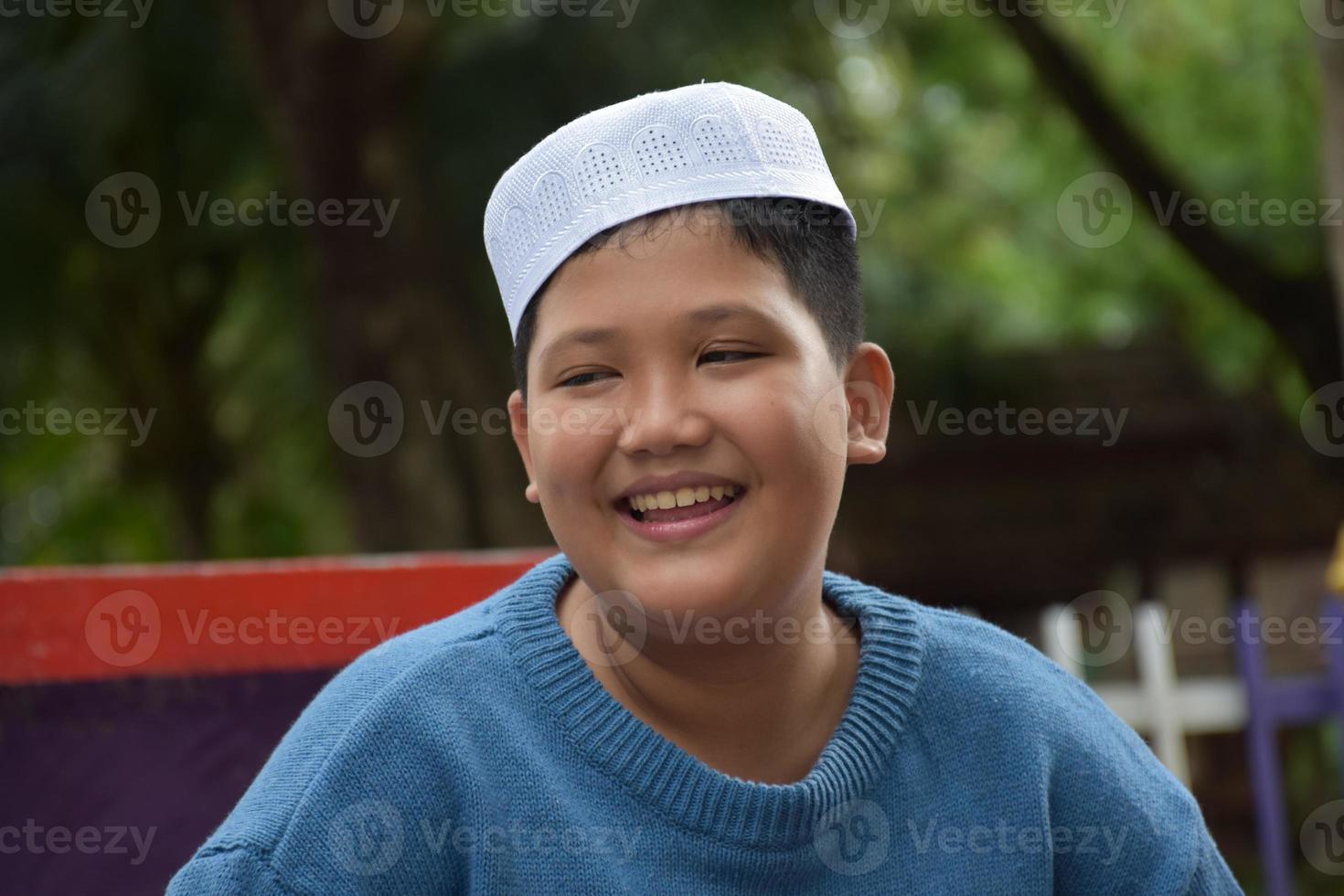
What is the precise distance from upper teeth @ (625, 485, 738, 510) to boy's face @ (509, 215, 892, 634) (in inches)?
0.9

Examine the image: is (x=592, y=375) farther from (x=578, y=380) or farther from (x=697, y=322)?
(x=697, y=322)

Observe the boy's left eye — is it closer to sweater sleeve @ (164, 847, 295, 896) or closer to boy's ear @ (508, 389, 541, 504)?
boy's ear @ (508, 389, 541, 504)

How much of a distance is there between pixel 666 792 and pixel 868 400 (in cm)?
60

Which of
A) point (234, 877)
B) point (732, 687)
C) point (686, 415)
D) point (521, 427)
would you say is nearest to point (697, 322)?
point (686, 415)

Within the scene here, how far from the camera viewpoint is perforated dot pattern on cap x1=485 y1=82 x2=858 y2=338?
1841 mm

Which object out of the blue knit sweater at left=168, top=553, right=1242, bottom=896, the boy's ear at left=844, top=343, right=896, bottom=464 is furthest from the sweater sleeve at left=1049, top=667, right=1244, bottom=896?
the boy's ear at left=844, top=343, right=896, bottom=464

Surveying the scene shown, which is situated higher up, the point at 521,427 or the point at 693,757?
the point at 521,427

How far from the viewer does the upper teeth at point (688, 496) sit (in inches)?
70.8

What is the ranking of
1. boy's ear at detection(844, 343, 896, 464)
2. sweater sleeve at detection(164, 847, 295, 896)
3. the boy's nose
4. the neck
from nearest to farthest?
sweater sleeve at detection(164, 847, 295, 896), the boy's nose, the neck, boy's ear at detection(844, 343, 896, 464)

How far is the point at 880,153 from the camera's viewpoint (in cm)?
1231

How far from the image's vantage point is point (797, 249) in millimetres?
1897

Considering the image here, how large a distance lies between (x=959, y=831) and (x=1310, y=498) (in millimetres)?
8546

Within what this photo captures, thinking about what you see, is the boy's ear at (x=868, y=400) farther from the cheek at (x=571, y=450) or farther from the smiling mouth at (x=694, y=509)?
the cheek at (x=571, y=450)

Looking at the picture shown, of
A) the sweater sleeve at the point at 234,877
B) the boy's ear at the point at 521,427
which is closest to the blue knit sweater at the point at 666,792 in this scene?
the sweater sleeve at the point at 234,877
